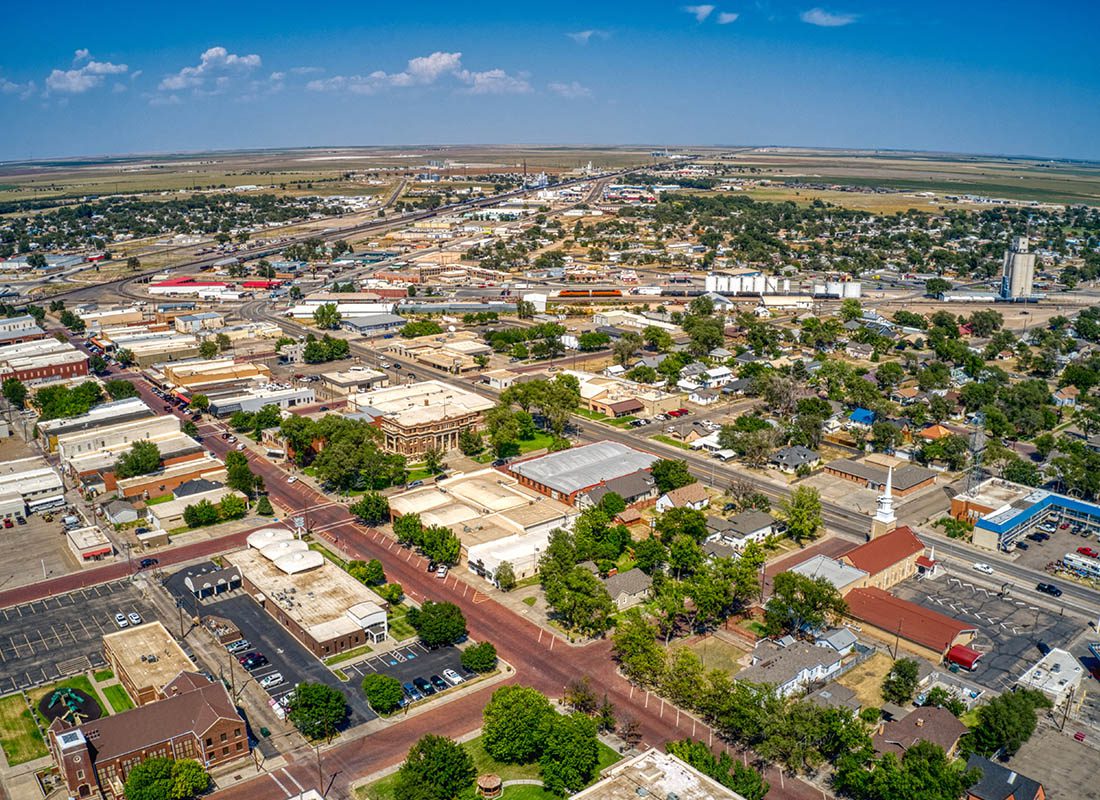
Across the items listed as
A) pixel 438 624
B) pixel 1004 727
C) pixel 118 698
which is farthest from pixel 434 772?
pixel 1004 727

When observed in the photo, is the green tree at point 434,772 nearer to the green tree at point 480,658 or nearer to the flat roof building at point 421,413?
the green tree at point 480,658

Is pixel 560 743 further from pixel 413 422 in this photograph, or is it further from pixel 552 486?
pixel 413 422

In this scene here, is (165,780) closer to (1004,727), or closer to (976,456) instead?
(1004,727)

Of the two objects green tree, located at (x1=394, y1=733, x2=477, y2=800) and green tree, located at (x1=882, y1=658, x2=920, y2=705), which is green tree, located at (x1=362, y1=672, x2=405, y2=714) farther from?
green tree, located at (x1=882, y1=658, x2=920, y2=705)

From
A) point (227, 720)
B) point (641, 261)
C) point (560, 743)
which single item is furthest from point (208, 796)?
point (641, 261)

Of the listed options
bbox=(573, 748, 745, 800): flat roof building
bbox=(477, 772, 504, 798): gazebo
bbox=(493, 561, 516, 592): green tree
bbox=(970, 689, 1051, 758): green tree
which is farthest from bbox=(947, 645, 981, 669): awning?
bbox=(477, 772, 504, 798): gazebo
